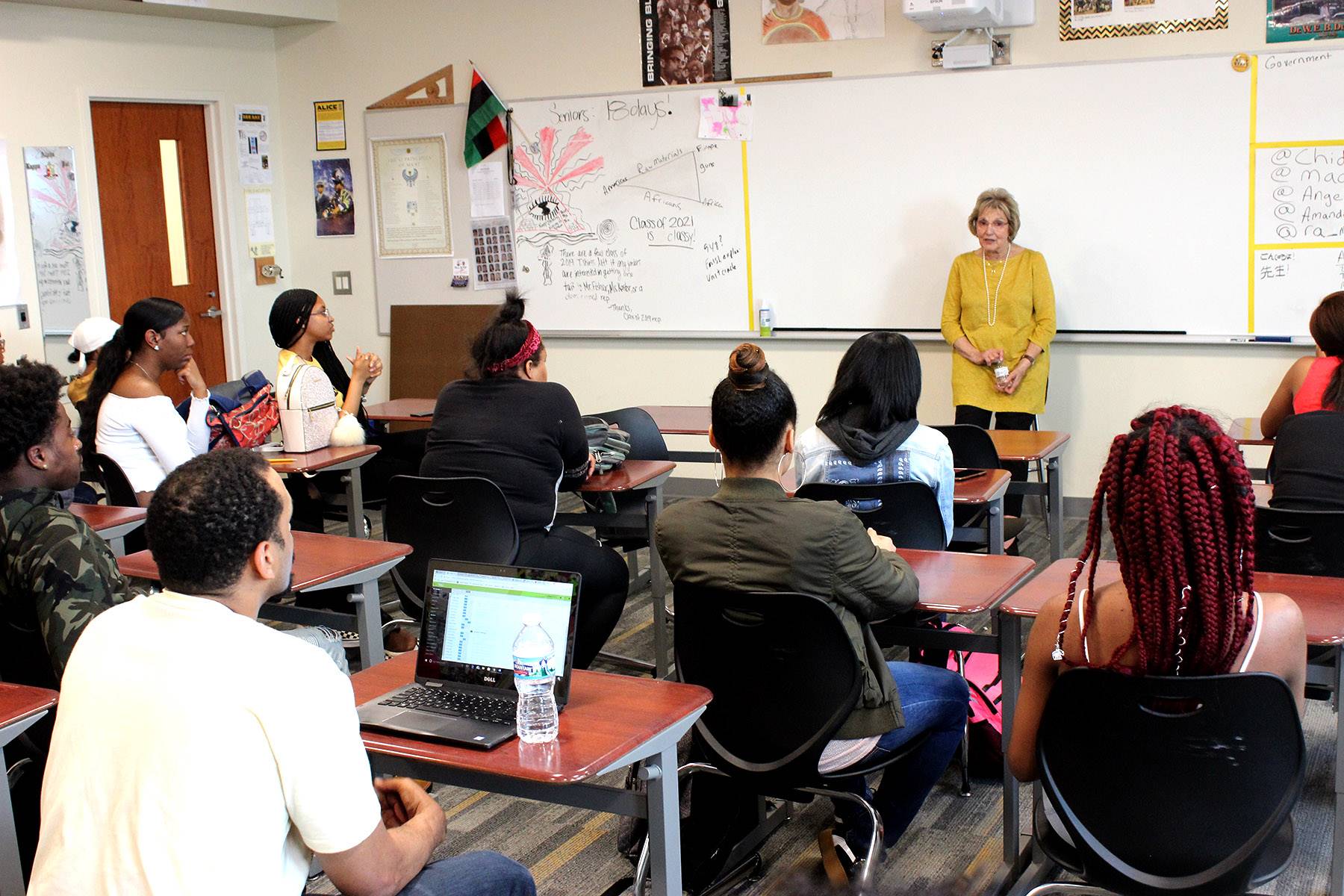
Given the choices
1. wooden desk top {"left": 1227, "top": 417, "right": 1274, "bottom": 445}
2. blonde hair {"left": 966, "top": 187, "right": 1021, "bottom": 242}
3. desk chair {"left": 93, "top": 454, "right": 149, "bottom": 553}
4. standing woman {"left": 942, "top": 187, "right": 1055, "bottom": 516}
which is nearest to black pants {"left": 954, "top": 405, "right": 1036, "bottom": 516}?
standing woman {"left": 942, "top": 187, "right": 1055, "bottom": 516}

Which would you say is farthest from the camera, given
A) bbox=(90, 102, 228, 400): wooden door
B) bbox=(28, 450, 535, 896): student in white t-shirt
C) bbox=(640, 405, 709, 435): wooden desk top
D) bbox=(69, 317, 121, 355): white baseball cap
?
bbox=(90, 102, 228, 400): wooden door

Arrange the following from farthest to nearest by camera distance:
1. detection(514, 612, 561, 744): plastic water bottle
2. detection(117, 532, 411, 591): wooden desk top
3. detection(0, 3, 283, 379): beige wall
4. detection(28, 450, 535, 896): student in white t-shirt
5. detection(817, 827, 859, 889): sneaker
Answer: detection(0, 3, 283, 379): beige wall → detection(117, 532, 411, 591): wooden desk top → detection(817, 827, 859, 889): sneaker → detection(514, 612, 561, 744): plastic water bottle → detection(28, 450, 535, 896): student in white t-shirt

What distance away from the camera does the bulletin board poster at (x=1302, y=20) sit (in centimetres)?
529

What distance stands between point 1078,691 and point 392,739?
1091mm

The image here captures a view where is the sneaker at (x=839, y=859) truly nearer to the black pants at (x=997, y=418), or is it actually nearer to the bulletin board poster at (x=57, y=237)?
the black pants at (x=997, y=418)

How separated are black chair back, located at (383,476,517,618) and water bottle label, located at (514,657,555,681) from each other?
1.39 metres

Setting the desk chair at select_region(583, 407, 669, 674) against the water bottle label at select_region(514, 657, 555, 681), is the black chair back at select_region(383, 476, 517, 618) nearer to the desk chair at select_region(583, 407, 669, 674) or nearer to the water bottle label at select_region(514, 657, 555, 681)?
the desk chair at select_region(583, 407, 669, 674)

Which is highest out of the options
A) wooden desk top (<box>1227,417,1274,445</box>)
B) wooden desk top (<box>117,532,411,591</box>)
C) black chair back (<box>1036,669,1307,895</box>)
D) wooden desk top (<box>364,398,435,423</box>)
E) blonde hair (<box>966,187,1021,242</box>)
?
blonde hair (<box>966,187,1021,242</box>)

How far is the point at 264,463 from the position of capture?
1836mm

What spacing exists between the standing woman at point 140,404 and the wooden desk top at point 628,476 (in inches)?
50.8

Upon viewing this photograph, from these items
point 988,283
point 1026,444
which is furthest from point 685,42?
point 1026,444

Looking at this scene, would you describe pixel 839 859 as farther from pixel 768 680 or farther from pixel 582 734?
pixel 582 734

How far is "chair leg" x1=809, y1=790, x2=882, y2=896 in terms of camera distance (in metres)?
2.70

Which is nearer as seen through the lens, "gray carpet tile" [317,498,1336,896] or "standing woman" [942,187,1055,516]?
"gray carpet tile" [317,498,1336,896]
